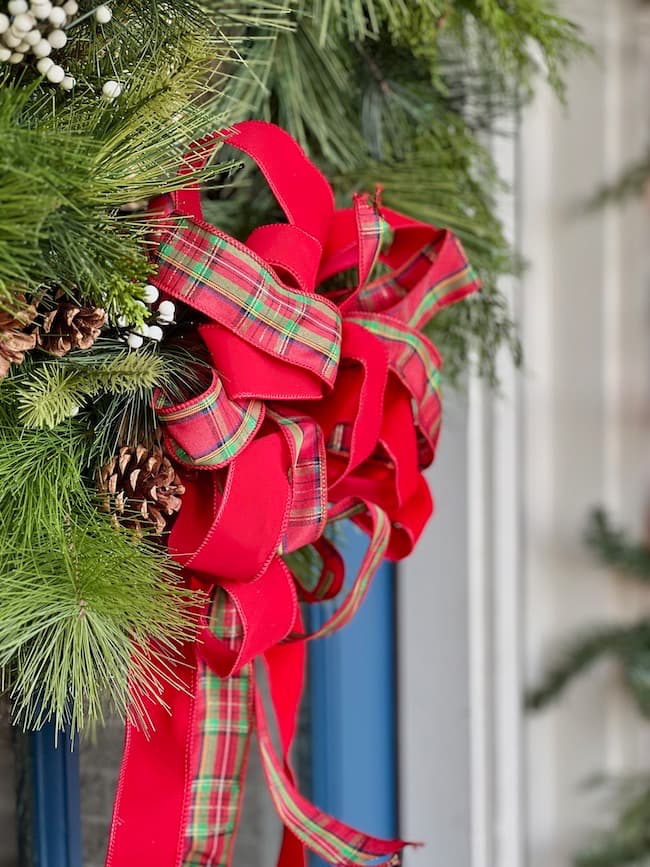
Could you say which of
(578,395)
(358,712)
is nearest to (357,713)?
(358,712)

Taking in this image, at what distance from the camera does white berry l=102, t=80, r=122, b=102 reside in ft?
0.83

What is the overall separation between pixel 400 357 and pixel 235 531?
11 cm

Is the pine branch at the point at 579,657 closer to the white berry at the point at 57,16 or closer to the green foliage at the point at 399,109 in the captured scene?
the green foliage at the point at 399,109

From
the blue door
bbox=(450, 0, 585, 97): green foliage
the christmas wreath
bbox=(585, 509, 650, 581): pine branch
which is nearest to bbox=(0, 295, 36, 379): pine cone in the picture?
the christmas wreath

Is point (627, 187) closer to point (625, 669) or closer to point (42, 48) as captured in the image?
point (625, 669)

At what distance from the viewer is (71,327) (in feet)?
0.85

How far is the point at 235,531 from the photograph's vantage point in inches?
11.3

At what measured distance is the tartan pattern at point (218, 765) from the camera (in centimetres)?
33

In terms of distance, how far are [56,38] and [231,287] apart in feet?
0.28

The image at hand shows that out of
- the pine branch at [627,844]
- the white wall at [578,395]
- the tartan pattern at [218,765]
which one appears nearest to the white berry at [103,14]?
the tartan pattern at [218,765]

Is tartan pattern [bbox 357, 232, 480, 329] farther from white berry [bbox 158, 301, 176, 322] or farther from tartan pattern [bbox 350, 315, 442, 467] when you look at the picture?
white berry [bbox 158, 301, 176, 322]

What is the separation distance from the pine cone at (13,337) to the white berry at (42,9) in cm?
7

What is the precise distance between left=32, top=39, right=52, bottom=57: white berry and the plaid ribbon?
0.05 m

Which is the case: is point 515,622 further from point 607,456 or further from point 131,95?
point 131,95
